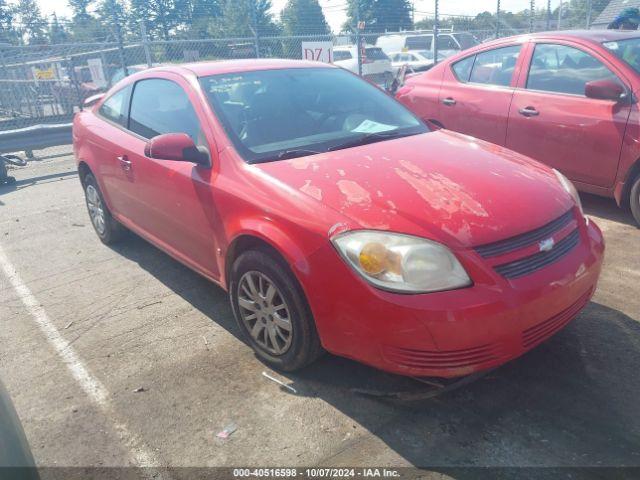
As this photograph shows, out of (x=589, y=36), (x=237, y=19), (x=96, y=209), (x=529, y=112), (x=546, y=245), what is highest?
(x=237, y=19)

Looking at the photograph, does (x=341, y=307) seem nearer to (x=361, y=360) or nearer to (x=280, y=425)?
(x=361, y=360)

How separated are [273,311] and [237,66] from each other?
1.90 meters

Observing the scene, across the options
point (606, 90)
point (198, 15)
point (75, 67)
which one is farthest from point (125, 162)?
point (198, 15)

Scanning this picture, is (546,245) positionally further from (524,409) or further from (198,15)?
(198,15)

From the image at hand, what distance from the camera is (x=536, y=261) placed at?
2.47m

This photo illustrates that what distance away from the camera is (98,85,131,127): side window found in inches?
175

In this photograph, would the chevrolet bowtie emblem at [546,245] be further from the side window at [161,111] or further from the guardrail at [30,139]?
the guardrail at [30,139]

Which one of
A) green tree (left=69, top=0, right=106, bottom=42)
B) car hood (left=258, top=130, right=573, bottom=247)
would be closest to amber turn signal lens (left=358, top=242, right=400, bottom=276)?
car hood (left=258, top=130, right=573, bottom=247)

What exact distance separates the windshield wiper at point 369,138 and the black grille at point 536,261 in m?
1.27

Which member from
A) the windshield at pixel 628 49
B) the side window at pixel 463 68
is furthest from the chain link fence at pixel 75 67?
the windshield at pixel 628 49

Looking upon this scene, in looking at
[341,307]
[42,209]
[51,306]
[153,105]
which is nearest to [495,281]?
[341,307]

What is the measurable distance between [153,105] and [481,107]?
11.0ft

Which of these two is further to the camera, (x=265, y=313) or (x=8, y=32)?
(x=8, y=32)

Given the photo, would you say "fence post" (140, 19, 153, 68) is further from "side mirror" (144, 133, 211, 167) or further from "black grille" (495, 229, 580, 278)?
"black grille" (495, 229, 580, 278)
